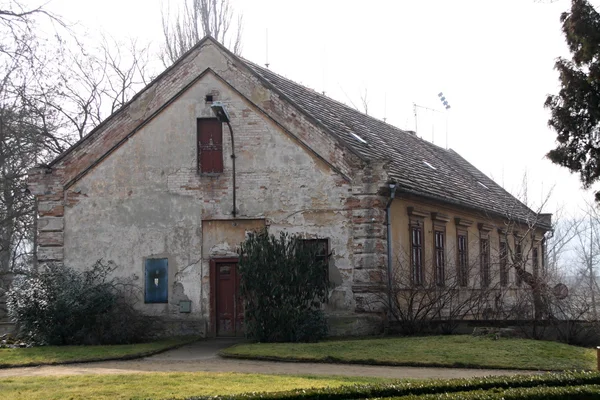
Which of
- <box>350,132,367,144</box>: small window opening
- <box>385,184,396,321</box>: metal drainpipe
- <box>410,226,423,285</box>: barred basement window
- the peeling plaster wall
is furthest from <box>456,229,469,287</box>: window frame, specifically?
the peeling plaster wall

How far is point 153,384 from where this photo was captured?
45.3 feet

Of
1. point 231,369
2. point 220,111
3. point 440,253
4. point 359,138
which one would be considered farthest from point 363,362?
point 440,253

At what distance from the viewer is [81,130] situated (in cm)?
3884

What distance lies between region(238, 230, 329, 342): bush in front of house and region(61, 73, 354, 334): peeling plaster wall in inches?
45.8

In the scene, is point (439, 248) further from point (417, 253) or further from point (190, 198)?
point (190, 198)

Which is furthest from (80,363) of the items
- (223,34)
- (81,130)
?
(223,34)

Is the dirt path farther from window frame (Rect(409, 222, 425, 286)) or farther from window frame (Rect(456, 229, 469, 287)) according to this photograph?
window frame (Rect(456, 229, 469, 287))

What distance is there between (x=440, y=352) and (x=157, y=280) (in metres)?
8.66

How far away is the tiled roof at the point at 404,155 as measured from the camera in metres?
24.8

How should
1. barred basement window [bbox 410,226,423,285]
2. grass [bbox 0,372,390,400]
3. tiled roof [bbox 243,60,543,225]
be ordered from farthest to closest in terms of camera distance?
tiled roof [bbox 243,60,543,225], barred basement window [bbox 410,226,423,285], grass [bbox 0,372,390,400]

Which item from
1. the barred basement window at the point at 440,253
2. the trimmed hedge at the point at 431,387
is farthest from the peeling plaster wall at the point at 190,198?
the trimmed hedge at the point at 431,387

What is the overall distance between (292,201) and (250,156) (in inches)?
66.6

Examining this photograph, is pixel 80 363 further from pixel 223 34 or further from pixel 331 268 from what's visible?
pixel 223 34

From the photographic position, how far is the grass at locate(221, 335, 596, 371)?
54.8 ft
